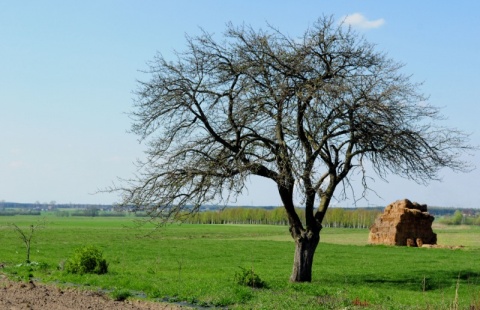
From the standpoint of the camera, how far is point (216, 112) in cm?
2708

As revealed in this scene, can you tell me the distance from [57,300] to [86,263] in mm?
8755

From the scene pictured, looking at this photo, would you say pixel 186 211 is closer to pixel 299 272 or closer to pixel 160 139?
pixel 160 139

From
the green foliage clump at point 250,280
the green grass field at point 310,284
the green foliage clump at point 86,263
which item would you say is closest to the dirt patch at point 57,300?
the green grass field at point 310,284

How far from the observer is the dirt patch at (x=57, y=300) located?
17.7m

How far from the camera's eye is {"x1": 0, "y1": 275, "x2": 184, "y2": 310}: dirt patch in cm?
1772

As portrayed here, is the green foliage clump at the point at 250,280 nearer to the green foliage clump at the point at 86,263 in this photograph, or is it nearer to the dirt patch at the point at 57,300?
the dirt patch at the point at 57,300

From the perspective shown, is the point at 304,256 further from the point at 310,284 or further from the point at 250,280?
the point at 250,280

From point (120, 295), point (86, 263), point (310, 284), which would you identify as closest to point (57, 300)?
point (120, 295)

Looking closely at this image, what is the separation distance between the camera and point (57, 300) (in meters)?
18.9

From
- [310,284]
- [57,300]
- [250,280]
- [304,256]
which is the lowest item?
[57,300]

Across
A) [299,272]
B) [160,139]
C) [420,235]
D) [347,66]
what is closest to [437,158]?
[347,66]

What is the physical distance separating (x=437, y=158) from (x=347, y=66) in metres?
5.77

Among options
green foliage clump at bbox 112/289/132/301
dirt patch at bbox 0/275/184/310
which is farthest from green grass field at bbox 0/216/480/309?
dirt patch at bbox 0/275/184/310

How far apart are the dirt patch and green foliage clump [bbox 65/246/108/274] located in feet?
16.7
